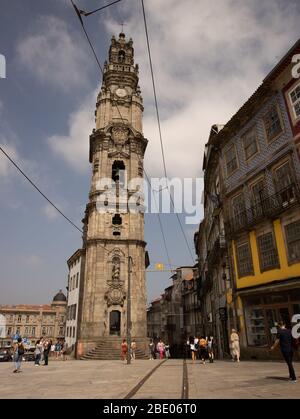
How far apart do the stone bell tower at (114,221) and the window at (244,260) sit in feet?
56.7

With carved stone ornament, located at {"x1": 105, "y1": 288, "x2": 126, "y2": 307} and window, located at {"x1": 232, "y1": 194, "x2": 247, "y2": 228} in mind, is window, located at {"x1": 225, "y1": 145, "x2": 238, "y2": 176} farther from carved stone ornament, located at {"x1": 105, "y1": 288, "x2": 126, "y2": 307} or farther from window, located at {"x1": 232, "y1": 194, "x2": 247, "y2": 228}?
carved stone ornament, located at {"x1": 105, "y1": 288, "x2": 126, "y2": 307}

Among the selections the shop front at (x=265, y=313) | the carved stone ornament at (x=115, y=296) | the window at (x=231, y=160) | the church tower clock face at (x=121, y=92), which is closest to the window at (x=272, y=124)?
the window at (x=231, y=160)

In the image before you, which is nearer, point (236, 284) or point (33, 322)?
point (236, 284)

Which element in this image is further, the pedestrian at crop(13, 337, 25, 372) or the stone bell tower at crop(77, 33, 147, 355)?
the stone bell tower at crop(77, 33, 147, 355)

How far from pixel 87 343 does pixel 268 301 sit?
68.3 feet

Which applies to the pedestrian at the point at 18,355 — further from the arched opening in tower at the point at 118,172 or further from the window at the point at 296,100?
the arched opening in tower at the point at 118,172

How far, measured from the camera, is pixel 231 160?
20922 millimetres

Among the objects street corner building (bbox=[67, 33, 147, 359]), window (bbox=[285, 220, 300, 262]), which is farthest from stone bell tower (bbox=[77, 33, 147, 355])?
window (bbox=[285, 220, 300, 262])

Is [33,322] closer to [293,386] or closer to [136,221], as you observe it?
[136,221]

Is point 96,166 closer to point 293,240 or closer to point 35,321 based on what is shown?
point 293,240

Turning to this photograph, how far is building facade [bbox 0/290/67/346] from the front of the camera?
83.0m

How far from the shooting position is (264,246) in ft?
55.2

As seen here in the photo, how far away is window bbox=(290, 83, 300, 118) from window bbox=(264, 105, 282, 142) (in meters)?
1.10

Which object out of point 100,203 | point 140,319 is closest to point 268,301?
point 140,319
